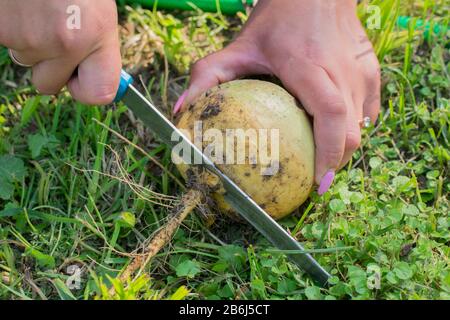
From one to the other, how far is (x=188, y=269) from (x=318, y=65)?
84 cm

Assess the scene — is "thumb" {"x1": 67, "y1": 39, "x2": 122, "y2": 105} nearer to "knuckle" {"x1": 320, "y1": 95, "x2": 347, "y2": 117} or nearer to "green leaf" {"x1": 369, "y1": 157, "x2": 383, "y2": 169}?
"knuckle" {"x1": 320, "y1": 95, "x2": 347, "y2": 117}

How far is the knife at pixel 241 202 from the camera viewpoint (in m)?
1.96

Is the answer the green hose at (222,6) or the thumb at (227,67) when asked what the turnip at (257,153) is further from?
the green hose at (222,6)

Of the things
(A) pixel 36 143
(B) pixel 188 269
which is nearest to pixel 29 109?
(A) pixel 36 143

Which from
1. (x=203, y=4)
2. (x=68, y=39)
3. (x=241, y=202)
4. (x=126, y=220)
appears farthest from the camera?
(x=203, y=4)

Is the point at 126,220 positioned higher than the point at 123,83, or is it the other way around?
the point at 123,83

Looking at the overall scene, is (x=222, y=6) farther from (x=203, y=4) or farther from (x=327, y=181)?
(x=327, y=181)

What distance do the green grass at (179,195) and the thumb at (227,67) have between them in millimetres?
244

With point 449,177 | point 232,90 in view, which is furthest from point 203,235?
point 449,177

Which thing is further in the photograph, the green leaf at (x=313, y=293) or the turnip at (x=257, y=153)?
the turnip at (x=257, y=153)

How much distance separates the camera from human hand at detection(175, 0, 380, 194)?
6.85 feet

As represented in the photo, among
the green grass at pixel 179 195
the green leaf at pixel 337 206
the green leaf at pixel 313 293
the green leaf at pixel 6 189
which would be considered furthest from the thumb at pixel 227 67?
the green leaf at pixel 313 293

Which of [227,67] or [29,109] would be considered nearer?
[227,67]

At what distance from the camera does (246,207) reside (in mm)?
1989
